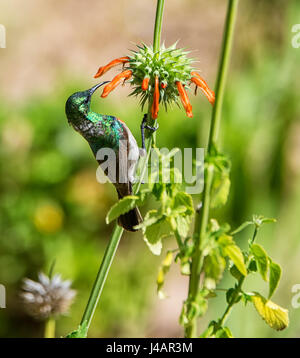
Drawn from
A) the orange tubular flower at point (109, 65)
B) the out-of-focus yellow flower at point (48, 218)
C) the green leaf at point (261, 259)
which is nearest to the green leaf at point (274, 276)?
the green leaf at point (261, 259)

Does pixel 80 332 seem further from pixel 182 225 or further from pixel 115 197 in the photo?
pixel 115 197

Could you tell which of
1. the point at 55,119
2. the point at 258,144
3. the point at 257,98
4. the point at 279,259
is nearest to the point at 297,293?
the point at 279,259

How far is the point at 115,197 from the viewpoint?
10.1ft

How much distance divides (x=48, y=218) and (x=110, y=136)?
1.77 m

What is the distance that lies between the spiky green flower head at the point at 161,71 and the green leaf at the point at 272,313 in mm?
296

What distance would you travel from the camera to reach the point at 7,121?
3.01 meters

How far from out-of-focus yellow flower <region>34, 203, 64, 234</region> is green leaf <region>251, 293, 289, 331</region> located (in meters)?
2.18

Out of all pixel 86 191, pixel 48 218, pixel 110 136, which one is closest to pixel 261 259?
pixel 110 136

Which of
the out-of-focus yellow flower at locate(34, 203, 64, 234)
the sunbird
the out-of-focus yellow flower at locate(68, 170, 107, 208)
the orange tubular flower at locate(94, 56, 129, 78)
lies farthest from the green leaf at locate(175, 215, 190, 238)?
the out-of-focus yellow flower at locate(68, 170, 107, 208)

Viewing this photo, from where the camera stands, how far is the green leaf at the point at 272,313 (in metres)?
0.67

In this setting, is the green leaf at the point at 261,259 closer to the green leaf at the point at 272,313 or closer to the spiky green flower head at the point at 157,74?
the green leaf at the point at 272,313

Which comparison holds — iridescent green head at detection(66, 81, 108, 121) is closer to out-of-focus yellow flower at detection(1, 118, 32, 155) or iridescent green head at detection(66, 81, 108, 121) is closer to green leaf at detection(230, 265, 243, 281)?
green leaf at detection(230, 265, 243, 281)
